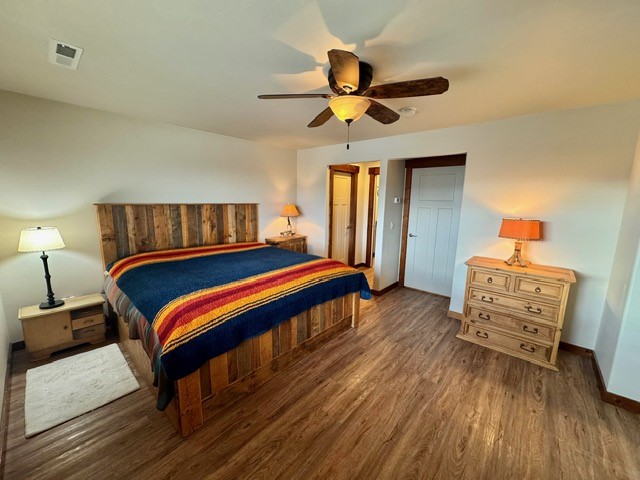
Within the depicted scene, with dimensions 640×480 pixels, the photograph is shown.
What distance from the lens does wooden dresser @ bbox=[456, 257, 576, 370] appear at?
2346 mm

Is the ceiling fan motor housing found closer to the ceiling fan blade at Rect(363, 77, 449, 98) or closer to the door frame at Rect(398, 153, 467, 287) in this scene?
the ceiling fan blade at Rect(363, 77, 449, 98)

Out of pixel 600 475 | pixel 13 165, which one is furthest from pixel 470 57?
pixel 13 165

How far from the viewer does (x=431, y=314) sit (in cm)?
340

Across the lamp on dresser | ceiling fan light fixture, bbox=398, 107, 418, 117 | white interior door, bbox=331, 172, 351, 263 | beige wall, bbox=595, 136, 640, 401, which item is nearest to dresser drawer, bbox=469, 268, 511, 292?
the lamp on dresser

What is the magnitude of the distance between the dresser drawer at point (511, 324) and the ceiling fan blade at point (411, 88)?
89.0 inches

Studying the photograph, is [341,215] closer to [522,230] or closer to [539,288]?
[522,230]

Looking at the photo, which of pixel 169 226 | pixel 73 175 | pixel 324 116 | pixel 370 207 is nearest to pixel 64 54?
pixel 73 175

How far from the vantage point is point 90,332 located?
2.59 m

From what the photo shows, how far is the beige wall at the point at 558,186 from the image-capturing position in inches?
90.7

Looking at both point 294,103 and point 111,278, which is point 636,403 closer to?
point 294,103

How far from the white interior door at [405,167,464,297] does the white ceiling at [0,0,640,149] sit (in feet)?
4.57

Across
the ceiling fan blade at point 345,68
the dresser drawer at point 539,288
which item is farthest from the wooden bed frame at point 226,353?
the ceiling fan blade at point 345,68

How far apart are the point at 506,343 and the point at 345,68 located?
291 cm

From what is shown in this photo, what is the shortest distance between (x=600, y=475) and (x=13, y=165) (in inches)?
192
